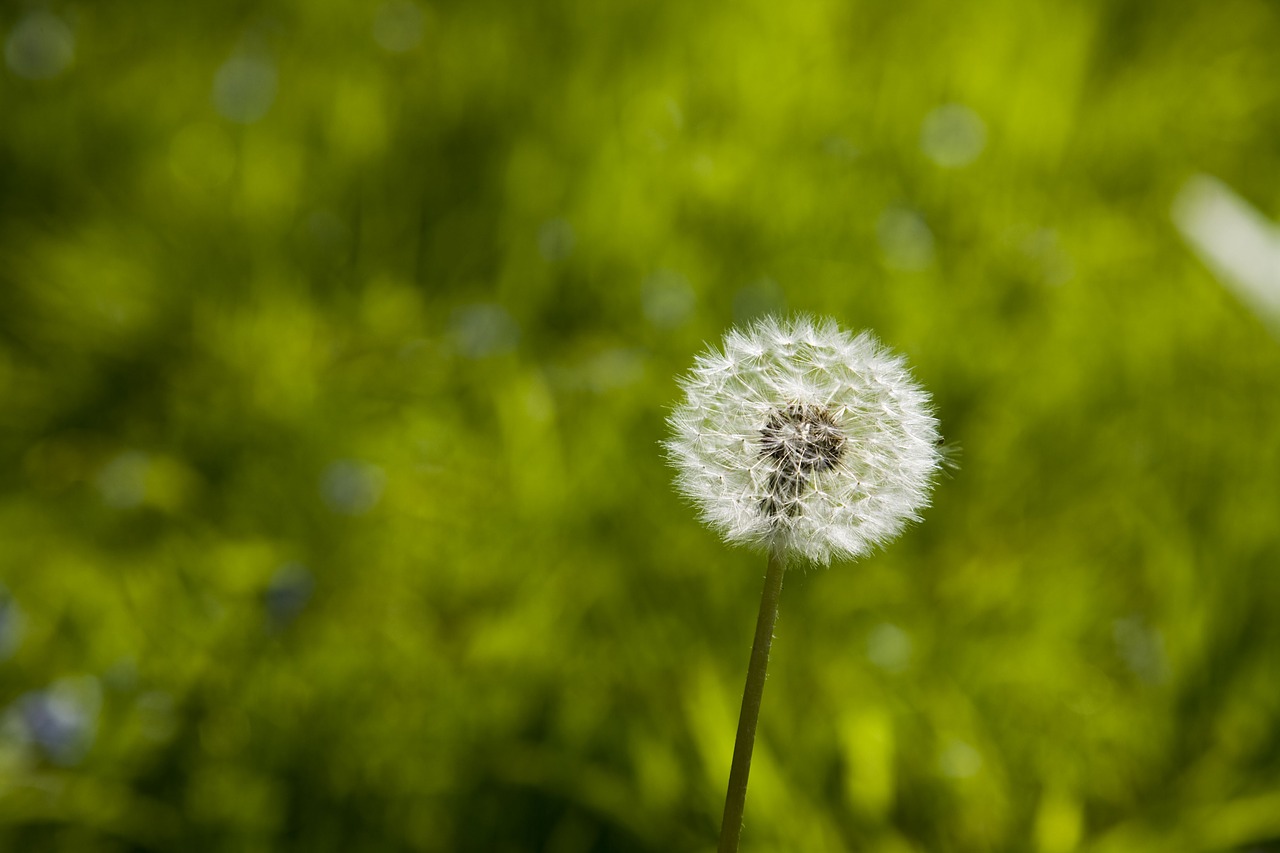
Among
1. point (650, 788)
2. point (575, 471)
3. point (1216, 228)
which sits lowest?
point (650, 788)

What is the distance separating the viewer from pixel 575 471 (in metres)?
1.74

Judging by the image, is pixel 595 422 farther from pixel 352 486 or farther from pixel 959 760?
pixel 959 760

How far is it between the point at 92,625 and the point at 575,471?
71 cm

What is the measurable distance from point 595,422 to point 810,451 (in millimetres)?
1014

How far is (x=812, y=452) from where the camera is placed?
78cm

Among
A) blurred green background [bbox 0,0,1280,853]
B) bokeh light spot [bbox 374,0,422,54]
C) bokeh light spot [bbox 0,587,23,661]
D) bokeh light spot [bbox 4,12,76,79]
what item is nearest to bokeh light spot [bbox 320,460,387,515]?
blurred green background [bbox 0,0,1280,853]

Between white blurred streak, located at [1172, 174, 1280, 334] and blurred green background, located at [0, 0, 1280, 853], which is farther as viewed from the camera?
white blurred streak, located at [1172, 174, 1280, 334]

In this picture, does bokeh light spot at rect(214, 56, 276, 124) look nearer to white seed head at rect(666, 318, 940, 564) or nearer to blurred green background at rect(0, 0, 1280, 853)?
blurred green background at rect(0, 0, 1280, 853)

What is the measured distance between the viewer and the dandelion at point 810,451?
768 millimetres

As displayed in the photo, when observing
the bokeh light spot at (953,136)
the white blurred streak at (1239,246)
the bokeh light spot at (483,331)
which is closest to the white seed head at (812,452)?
the white blurred streak at (1239,246)

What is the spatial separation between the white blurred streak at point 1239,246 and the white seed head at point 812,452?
2.86 ft

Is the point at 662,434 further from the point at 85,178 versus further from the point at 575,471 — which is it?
the point at 85,178

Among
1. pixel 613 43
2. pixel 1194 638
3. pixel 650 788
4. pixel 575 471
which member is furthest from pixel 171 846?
pixel 613 43

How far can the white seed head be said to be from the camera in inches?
30.3
